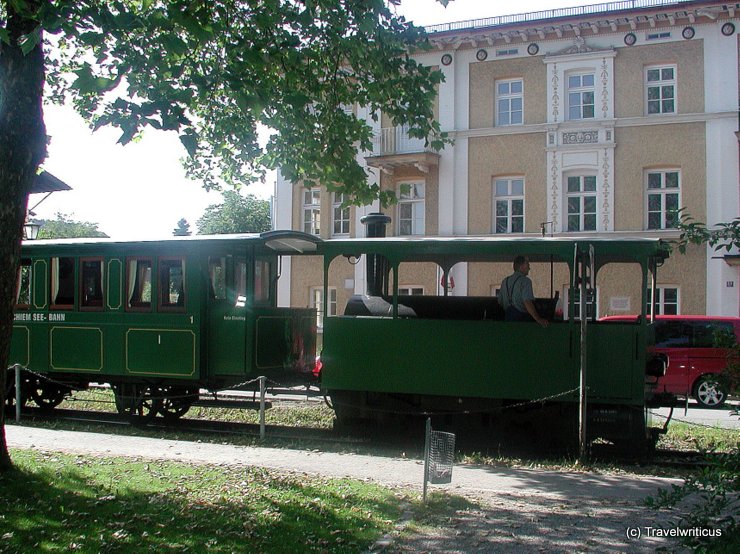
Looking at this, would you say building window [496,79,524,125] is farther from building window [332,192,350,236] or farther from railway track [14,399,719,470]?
railway track [14,399,719,470]

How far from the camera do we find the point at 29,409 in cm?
1533

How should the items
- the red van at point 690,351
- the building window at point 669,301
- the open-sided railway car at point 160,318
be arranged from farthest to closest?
the building window at point 669,301 < the red van at point 690,351 < the open-sided railway car at point 160,318

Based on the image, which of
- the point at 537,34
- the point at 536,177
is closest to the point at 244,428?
the point at 536,177

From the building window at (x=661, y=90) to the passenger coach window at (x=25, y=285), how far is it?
18.2m

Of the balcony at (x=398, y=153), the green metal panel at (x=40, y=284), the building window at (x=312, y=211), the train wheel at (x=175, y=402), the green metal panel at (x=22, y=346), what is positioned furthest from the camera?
the building window at (x=312, y=211)

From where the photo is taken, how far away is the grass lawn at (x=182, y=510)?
243 inches

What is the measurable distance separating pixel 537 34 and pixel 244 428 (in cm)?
1712

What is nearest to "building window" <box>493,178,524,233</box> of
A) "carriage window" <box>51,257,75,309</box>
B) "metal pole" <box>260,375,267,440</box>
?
"carriage window" <box>51,257,75,309</box>

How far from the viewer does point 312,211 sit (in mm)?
28922

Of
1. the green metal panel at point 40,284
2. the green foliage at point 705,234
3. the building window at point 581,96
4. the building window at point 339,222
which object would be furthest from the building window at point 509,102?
the green foliage at point 705,234

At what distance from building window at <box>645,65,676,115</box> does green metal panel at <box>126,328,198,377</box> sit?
56.1ft

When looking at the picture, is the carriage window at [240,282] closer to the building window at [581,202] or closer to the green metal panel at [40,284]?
the green metal panel at [40,284]

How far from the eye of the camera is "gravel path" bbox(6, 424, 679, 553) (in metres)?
6.39

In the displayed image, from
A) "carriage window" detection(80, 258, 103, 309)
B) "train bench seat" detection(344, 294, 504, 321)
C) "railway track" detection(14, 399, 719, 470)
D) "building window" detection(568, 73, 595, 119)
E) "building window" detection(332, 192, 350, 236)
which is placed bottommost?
"railway track" detection(14, 399, 719, 470)
